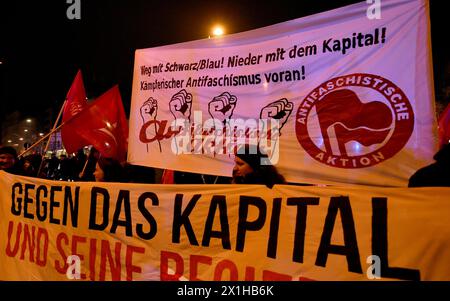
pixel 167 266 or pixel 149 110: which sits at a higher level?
pixel 149 110

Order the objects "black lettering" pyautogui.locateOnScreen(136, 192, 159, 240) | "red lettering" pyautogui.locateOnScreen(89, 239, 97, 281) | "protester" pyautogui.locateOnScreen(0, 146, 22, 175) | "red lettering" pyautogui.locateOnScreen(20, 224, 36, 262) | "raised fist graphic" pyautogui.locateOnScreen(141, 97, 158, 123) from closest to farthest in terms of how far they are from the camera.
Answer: "black lettering" pyautogui.locateOnScreen(136, 192, 159, 240), "red lettering" pyautogui.locateOnScreen(89, 239, 97, 281), "red lettering" pyautogui.locateOnScreen(20, 224, 36, 262), "raised fist graphic" pyautogui.locateOnScreen(141, 97, 158, 123), "protester" pyautogui.locateOnScreen(0, 146, 22, 175)

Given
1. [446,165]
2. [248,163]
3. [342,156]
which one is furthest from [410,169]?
[248,163]

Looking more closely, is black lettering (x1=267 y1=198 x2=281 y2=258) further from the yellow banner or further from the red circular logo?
the red circular logo

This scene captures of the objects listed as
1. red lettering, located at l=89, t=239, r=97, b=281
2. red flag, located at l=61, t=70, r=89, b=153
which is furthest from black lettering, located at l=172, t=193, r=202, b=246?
red flag, located at l=61, t=70, r=89, b=153

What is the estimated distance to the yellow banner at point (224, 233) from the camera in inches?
78.4

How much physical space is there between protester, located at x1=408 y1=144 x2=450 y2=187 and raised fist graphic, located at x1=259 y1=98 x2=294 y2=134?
3.91 feet

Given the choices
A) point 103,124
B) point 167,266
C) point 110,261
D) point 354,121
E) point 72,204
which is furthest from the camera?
point 103,124

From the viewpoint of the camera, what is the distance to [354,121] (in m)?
3.02

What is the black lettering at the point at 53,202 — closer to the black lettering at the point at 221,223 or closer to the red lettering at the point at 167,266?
the red lettering at the point at 167,266

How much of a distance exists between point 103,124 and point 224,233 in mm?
2715

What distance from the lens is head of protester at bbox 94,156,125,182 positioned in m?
4.35

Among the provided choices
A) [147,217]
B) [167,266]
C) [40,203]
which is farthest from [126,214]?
[40,203]

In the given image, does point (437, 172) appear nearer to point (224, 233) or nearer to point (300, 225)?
point (300, 225)

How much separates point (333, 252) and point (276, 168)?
51.4 inches
